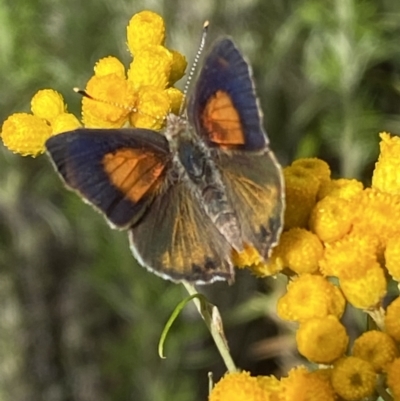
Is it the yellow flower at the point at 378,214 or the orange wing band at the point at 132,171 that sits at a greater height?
the orange wing band at the point at 132,171

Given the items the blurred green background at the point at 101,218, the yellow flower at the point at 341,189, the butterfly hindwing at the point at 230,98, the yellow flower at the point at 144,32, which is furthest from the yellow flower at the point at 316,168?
the blurred green background at the point at 101,218

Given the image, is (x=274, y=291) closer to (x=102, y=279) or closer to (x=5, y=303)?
(x=102, y=279)

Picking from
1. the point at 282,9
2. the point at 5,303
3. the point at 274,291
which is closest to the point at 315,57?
the point at 282,9

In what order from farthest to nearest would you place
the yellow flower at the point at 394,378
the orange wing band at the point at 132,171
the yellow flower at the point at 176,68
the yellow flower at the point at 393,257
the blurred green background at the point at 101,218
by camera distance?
the blurred green background at the point at 101,218
the yellow flower at the point at 176,68
the orange wing band at the point at 132,171
the yellow flower at the point at 393,257
the yellow flower at the point at 394,378

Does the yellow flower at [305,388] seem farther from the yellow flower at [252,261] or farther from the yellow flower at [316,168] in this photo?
the yellow flower at [316,168]

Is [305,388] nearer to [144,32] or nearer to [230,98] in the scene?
[230,98]

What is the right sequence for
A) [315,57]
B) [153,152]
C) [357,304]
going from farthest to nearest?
[315,57]
[153,152]
[357,304]

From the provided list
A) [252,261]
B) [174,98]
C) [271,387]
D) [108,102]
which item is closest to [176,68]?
[174,98]

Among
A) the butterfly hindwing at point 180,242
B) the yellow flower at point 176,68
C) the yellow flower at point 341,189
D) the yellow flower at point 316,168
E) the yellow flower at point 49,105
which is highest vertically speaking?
the yellow flower at point 176,68
